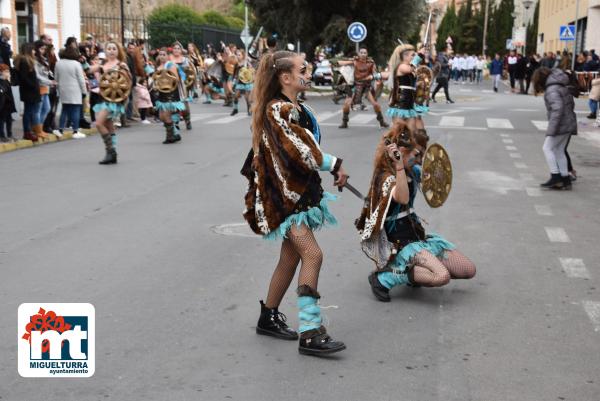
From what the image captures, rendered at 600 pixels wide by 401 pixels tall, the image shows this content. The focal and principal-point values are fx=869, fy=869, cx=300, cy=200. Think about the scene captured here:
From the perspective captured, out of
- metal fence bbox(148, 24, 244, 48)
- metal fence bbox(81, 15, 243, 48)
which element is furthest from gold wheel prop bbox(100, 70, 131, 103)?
metal fence bbox(148, 24, 244, 48)

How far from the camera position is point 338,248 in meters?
7.77

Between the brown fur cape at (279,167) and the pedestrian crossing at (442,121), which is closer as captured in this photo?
the brown fur cape at (279,167)

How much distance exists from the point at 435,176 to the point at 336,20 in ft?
96.0

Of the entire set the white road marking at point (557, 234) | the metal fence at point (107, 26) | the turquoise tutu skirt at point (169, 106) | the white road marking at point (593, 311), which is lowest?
the white road marking at point (557, 234)

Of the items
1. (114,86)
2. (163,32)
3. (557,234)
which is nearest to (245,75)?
(114,86)

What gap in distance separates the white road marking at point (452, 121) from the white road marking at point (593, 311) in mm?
14726

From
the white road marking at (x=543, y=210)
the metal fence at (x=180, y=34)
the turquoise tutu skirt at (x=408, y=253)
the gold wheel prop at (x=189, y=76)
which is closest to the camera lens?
the turquoise tutu skirt at (x=408, y=253)

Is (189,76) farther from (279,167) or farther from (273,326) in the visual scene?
(279,167)

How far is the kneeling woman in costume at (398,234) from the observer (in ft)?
20.0

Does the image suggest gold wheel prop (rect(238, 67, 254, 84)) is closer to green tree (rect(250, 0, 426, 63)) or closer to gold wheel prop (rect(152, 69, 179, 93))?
gold wheel prop (rect(152, 69, 179, 93))

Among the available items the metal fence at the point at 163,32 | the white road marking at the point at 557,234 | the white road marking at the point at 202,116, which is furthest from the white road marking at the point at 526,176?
the metal fence at the point at 163,32

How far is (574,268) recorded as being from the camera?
7.08m

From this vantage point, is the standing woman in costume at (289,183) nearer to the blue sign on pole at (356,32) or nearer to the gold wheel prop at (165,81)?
the gold wheel prop at (165,81)

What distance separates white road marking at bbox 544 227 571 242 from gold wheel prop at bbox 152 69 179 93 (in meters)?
9.02
